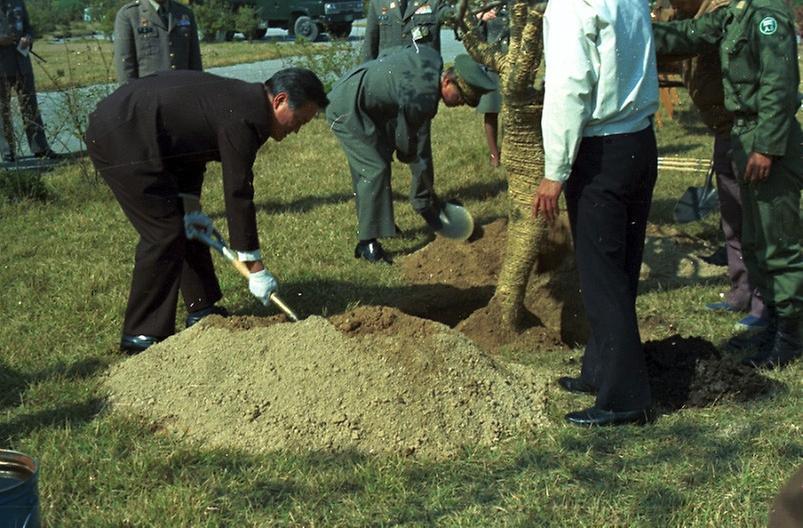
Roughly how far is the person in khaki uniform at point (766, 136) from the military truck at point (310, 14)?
Answer: 66.6 ft

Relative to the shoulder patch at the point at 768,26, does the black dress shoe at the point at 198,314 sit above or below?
below

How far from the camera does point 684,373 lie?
16.3 feet

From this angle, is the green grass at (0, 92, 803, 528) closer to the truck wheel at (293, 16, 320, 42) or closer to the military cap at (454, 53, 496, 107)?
the military cap at (454, 53, 496, 107)

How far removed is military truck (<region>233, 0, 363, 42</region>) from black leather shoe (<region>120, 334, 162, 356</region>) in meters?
19.9

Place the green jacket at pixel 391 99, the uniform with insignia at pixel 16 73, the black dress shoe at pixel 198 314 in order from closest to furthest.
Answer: the black dress shoe at pixel 198 314, the green jacket at pixel 391 99, the uniform with insignia at pixel 16 73

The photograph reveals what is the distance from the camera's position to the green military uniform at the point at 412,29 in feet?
27.8

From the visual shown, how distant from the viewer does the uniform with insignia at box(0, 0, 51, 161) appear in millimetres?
10414

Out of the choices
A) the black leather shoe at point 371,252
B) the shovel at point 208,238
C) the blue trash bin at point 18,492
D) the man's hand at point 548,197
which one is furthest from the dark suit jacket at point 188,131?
the blue trash bin at point 18,492

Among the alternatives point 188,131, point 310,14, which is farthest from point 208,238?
point 310,14

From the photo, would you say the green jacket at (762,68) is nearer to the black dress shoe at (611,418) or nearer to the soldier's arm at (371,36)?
the black dress shoe at (611,418)

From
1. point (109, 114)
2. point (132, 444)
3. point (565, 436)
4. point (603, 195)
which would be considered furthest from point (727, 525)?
point (109, 114)

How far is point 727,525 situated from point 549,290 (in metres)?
→ 3.07

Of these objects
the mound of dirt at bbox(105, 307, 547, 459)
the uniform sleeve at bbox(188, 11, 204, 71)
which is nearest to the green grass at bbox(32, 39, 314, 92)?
the uniform sleeve at bbox(188, 11, 204, 71)

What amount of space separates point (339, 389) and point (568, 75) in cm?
166
